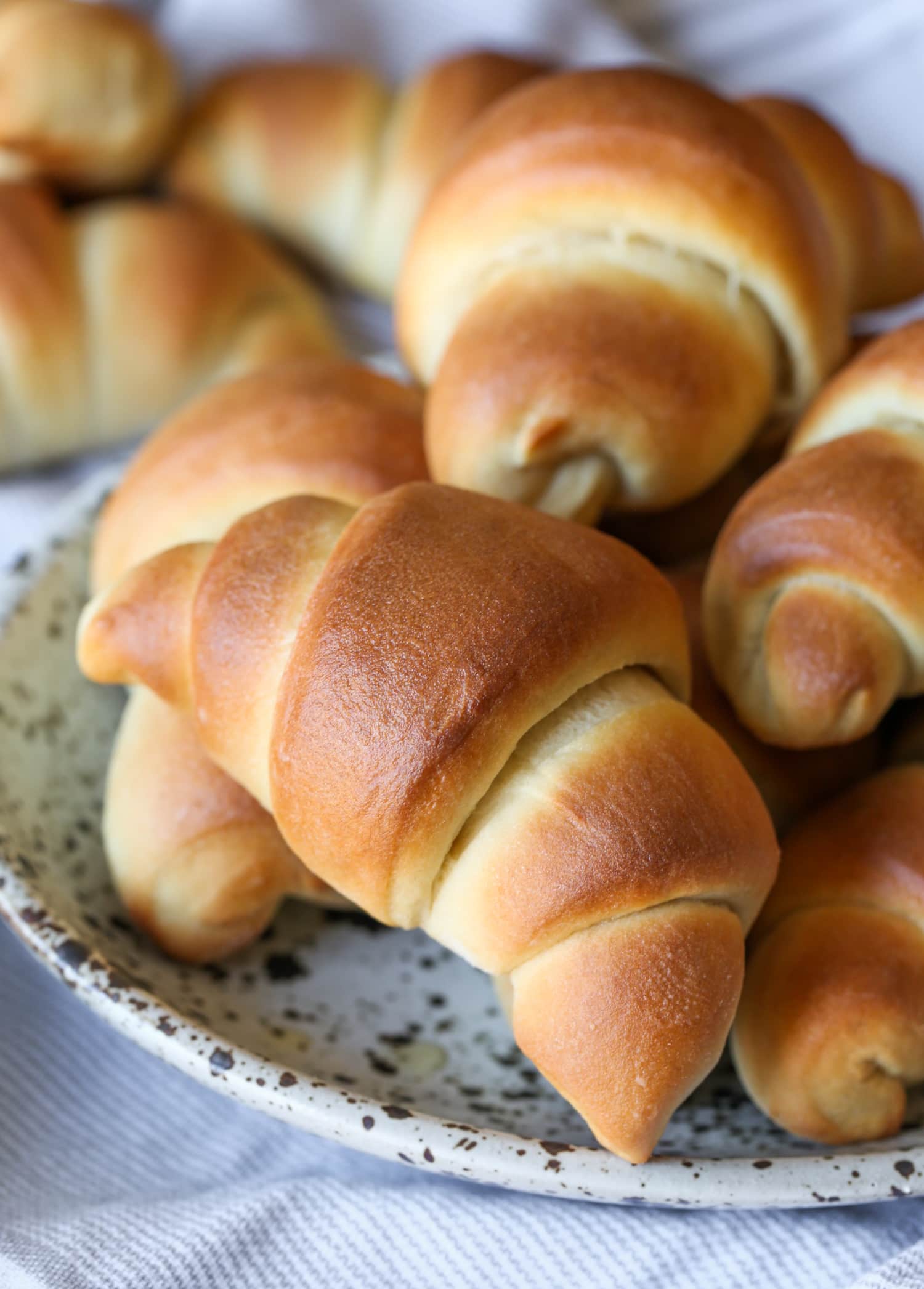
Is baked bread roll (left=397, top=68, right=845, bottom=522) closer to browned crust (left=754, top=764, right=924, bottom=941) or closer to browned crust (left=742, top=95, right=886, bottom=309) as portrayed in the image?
browned crust (left=742, top=95, right=886, bottom=309)

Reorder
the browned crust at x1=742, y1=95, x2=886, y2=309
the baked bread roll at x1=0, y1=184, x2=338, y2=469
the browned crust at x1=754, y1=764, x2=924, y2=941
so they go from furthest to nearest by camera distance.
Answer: the baked bread roll at x1=0, y1=184, x2=338, y2=469, the browned crust at x1=742, y1=95, x2=886, y2=309, the browned crust at x1=754, y1=764, x2=924, y2=941

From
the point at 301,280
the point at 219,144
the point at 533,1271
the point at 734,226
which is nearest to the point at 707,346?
the point at 734,226

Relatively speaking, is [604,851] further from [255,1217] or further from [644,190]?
[644,190]

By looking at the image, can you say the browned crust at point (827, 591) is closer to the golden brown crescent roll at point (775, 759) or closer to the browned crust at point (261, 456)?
the golden brown crescent roll at point (775, 759)

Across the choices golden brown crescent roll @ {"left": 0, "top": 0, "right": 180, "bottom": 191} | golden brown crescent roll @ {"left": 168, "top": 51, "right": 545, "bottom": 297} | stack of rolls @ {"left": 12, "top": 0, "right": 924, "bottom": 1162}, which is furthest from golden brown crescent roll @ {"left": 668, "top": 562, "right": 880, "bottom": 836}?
golden brown crescent roll @ {"left": 0, "top": 0, "right": 180, "bottom": 191}

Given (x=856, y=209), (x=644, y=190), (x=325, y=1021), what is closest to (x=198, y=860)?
(x=325, y=1021)

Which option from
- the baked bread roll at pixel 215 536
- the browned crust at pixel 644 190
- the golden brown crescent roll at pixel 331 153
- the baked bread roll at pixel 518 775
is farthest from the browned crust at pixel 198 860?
the golden brown crescent roll at pixel 331 153

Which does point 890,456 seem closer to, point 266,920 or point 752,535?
point 752,535
